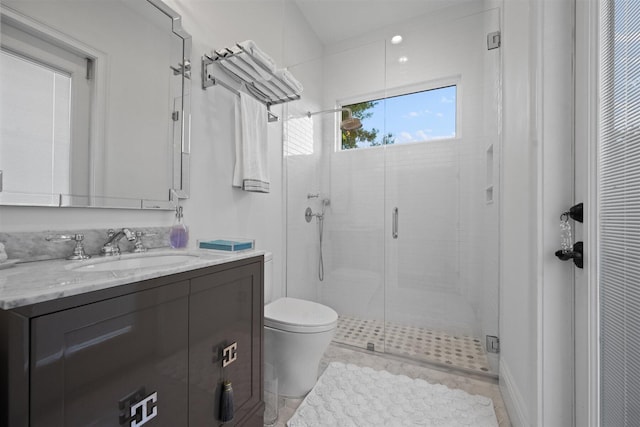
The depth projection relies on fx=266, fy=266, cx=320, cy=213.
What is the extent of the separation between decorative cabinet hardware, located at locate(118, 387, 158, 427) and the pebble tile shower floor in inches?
65.6

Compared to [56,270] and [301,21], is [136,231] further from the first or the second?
[301,21]

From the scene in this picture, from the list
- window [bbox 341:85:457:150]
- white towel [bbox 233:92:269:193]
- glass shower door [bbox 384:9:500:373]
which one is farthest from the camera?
window [bbox 341:85:457:150]

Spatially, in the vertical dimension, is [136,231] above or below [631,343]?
above

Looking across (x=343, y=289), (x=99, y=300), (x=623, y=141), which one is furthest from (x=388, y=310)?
(x=99, y=300)

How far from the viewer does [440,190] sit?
7.22ft

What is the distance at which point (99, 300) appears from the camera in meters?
0.62

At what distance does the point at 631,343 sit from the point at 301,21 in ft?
9.96

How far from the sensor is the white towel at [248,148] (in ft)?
5.28

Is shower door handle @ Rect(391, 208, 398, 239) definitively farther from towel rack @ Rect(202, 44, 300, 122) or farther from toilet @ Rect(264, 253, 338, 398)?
towel rack @ Rect(202, 44, 300, 122)

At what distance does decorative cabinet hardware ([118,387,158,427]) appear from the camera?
0.67 m

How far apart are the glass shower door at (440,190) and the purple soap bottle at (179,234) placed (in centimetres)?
162

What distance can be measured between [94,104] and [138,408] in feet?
3.48

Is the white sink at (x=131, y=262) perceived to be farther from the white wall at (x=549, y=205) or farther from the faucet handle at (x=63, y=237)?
the white wall at (x=549, y=205)

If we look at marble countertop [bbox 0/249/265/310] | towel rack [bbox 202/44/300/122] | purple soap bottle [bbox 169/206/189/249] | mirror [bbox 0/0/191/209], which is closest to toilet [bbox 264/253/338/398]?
purple soap bottle [bbox 169/206/189/249]
